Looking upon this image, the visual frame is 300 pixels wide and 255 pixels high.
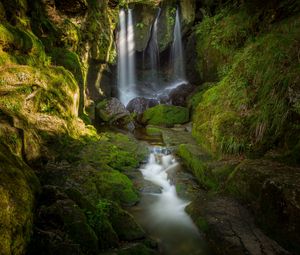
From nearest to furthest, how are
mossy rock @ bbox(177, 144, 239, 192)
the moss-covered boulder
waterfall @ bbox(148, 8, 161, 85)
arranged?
the moss-covered boulder → mossy rock @ bbox(177, 144, 239, 192) → waterfall @ bbox(148, 8, 161, 85)

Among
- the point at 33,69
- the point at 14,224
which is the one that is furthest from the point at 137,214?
the point at 33,69

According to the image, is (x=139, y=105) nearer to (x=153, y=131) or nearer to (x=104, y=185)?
(x=153, y=131)

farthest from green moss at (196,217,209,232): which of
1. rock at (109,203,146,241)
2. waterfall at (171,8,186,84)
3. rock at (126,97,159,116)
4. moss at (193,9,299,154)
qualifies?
waterfall at (171,8,186,84)

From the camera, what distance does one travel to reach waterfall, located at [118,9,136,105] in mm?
19016

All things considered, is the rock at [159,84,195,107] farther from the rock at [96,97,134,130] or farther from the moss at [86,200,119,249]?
the moss at [86,200,119,249]

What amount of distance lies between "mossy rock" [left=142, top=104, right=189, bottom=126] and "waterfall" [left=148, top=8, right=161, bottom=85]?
6.42m

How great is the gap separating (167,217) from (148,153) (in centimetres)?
368

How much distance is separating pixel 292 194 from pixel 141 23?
56.2 feet

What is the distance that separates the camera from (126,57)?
19531 millimetres

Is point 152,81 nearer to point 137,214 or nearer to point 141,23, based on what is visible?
point 141,23

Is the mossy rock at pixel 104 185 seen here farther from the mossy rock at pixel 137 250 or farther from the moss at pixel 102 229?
the mossy rock at pixel 137 250

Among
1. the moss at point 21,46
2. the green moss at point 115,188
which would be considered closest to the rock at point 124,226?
the green moss at point 115,188

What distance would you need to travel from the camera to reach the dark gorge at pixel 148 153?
3.66 m

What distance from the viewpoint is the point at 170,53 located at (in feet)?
64.6
